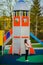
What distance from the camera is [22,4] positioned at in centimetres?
1088

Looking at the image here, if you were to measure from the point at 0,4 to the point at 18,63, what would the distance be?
11620 millimetres

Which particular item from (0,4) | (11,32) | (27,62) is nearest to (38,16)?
(0,4)

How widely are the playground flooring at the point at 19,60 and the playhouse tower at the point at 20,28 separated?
489 millimetres

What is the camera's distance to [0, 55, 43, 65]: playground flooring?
959 cm

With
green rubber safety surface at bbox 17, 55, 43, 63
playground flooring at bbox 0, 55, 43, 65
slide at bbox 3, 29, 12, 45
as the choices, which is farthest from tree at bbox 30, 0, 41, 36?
playground flooring at bbox 0, 55, 43, 65

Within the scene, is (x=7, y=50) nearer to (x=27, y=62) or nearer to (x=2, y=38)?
(x=2, y=38)

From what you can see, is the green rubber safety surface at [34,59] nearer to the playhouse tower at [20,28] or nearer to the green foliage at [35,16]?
the playhouse tower at [20,28]

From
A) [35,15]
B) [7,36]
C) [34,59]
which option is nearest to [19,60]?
[34,59]

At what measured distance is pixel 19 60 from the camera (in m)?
10.0

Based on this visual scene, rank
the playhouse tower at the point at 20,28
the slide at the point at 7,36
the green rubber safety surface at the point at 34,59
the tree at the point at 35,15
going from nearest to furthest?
the green rubber safety surface at the point at 34,59 → the playhouse tower at the point at 20,28 → the slide at the point at 7,36 → the tree at the point at 35,15

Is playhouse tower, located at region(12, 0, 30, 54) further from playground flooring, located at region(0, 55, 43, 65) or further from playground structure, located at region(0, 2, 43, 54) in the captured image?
playground flooring, located at region(0, 55, 43, 65)

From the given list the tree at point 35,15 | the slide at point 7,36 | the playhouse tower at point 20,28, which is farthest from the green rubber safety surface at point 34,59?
the tree at point 35,15

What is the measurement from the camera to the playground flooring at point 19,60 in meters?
9.59

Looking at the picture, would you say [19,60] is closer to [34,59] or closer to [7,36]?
[34,59]
